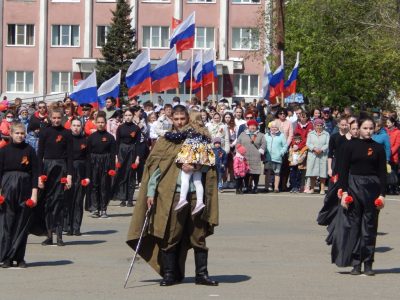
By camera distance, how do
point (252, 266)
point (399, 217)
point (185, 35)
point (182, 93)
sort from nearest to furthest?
point (252, 266) < point (399, 217) < point (185, 35) < point (182, 93)

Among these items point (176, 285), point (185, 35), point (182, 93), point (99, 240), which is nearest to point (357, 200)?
point (176, 285)

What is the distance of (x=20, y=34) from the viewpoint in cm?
7612

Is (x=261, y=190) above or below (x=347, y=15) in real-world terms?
below

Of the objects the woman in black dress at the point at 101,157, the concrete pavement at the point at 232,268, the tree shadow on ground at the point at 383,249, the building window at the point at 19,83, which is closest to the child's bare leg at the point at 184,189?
the concrete pavement at the point at 232,268

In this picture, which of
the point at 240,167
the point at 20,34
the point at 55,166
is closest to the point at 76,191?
the point at 55,166

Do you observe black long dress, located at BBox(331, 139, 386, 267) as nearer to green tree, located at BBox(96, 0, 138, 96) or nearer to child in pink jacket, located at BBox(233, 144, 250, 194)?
child in pink jacket, located at BBox(233, 144, 250, 194)

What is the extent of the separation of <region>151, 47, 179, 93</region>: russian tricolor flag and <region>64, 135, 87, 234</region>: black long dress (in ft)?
39.2

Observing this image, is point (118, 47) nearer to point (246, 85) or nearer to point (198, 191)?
point (246, 85)

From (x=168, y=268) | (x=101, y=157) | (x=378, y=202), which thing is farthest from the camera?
(x=101, y=157)

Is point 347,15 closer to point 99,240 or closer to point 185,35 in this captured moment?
point 185,35

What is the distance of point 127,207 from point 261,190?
509 centimetres

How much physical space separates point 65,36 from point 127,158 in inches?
2170

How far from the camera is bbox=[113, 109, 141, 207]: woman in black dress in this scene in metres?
21.8

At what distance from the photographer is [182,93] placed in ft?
230
